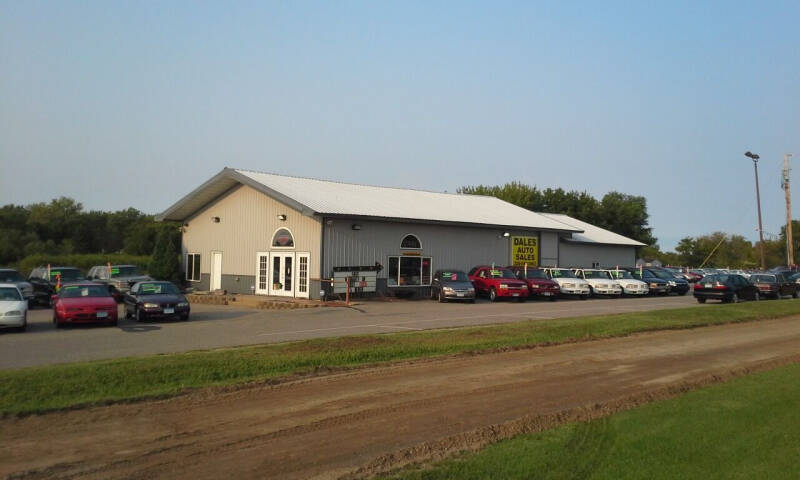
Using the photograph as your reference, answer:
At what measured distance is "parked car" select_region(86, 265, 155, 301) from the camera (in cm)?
3109

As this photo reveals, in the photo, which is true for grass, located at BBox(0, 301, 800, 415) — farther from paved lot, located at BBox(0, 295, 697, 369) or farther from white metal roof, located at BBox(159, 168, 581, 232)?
white metal roof, located at BBox(159, 168, 581, 232)

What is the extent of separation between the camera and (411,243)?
114 ft

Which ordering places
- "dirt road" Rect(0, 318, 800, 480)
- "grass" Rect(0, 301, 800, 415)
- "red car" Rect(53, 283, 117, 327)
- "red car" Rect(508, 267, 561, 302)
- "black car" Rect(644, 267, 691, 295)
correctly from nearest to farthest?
"dirt road" Rect(0, 318, 800, 480) < "grass" Rect(0, 301, 800, 415) < "red car" Rect(53, 283, 117, 327) < "red car" Rect(508, 267, 561, 302) < "black car" Rect(644, 267, 691, 295)

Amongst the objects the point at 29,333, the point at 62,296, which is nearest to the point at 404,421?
the point at 29,333

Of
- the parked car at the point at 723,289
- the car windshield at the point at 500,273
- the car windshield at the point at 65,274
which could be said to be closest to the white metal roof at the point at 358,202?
the car windshield at the point at 500,273

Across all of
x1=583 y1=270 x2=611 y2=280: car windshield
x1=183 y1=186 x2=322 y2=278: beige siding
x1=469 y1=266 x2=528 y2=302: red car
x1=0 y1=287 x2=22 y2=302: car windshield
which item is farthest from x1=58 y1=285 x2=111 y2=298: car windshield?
x1=583 y1=270 x2=611 y2=280: car windshield

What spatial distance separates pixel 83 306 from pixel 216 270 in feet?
56.1

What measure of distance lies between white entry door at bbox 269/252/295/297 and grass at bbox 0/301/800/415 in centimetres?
1530

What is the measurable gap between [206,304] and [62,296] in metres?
10.8

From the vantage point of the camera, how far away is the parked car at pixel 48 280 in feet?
96.3

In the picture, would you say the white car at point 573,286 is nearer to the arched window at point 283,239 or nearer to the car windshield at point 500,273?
the car windshield at point 500,273

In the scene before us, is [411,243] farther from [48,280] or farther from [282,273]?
[48,280]

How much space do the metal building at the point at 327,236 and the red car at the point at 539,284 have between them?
4.10m

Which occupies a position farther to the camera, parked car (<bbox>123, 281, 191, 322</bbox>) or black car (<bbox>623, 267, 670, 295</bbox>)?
black car (<bbox>623, 267, 670, 295</bbox>)
